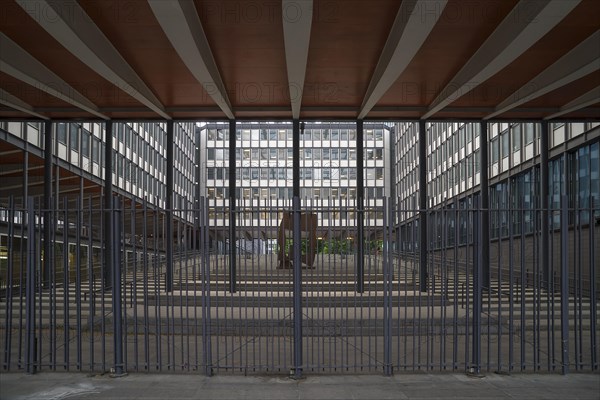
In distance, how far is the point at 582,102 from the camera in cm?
1725

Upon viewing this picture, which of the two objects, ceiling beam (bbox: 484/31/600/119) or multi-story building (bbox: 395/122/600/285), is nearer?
multi-story building (bbox: 395/122/600/285)

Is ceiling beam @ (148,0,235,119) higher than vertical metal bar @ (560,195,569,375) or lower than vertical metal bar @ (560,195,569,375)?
higher

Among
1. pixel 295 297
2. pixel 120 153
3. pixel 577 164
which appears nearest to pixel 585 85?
pixel 577 164

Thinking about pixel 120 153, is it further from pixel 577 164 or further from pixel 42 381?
pixel 42 381

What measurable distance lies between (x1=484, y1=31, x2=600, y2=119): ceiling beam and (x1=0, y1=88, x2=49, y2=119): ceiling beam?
44.7 feet

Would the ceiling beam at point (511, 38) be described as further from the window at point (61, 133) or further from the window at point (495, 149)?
the window at point (61, 133)

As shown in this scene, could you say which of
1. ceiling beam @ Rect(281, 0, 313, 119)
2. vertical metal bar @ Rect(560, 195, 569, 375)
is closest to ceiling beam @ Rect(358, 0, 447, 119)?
ceiling beam @ Rect(281, 0, 313, 119)

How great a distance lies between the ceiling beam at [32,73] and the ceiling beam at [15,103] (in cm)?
128

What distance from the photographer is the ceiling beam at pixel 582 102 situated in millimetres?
16547

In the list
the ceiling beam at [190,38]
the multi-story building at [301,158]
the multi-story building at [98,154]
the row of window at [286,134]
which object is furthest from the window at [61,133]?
the row of window at [286,134]

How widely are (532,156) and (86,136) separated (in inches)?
815

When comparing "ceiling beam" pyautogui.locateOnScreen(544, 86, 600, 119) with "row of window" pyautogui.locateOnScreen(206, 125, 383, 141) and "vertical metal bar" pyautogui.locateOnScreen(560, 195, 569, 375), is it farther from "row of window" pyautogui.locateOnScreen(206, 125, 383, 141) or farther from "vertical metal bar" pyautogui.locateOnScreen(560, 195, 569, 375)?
"row of window" pyautogui.locateOnScreen(206, 125, 383, 141)

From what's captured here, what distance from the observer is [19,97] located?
16.7 m

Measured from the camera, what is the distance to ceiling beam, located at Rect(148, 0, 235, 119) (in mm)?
10445
